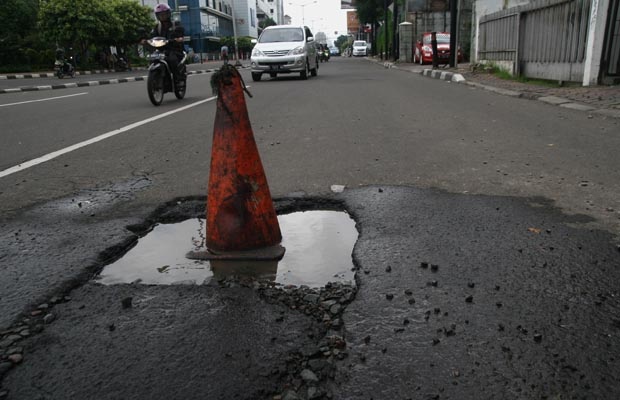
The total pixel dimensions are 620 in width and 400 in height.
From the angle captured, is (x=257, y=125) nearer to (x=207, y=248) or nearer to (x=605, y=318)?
(x=207, y=248)

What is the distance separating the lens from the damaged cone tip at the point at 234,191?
2.57 meters

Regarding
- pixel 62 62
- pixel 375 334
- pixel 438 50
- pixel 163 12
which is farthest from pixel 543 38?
pixel 62 62

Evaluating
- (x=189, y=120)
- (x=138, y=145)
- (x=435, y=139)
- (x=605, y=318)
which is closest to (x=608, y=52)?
(x=435, y=139)

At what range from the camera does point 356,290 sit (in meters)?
2.13

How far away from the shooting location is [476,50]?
690 inches

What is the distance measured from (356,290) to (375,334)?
1.22ft

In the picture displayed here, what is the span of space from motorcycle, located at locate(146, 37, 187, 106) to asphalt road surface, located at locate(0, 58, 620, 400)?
4083 mm

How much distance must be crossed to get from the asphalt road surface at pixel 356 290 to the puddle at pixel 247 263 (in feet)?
0.32

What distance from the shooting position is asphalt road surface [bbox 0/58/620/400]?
61.2 inches

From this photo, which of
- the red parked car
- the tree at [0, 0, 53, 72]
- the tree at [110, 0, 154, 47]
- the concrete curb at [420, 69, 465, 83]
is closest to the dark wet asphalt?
the concrete curb at [420, 69, 465, 83]

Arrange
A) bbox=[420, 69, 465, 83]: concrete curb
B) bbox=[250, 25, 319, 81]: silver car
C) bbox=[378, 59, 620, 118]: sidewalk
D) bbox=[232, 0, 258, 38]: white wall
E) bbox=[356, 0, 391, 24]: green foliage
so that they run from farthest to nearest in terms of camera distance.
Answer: bbox=[232, 0, 258, 38]: white wall, bbox=[356, 0, 391, 24]: green foliage, bbox=[250, 25, 319, 81]: silver car, bbox=[420, 69, 465, 83]: concrete curb, bbox=[378, 59, 620, 118]: sidewalk

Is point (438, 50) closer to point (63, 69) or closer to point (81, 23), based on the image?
point (63, 69)

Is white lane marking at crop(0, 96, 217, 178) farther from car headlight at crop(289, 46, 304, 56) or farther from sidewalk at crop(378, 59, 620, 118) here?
car headlight at crop(289, 46, 304, 56)

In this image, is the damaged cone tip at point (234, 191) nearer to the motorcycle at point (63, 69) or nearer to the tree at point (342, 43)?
the motorcycle at point (63, 69)
